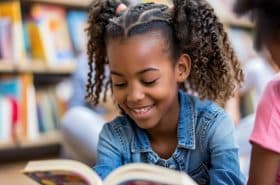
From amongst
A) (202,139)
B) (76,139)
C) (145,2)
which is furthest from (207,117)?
(76,139)

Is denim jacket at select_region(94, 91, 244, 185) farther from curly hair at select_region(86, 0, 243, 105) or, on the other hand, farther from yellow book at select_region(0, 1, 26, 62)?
yellow book at select_region(0, 1, 26, 62)

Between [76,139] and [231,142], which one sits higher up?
[231,142]

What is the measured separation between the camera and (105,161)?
102cm

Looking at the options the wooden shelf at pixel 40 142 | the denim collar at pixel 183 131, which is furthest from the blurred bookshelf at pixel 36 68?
the denim collar at pixel 183 131

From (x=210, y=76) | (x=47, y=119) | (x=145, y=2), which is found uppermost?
(x=145, y=2)

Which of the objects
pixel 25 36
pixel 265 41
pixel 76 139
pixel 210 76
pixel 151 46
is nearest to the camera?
pixel 265 41

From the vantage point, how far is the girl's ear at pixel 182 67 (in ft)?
3.34

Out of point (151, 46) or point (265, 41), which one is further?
point (151, 46)

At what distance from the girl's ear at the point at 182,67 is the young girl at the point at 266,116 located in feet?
0.58

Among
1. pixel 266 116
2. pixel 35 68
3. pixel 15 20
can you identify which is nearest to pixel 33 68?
pixel 35 68

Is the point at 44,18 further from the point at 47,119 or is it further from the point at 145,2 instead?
the point at 145,2

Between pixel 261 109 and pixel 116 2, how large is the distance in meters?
0.37

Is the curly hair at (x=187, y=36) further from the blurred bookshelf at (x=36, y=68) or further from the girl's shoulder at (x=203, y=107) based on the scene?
the blurred bookshelf at (x=36, y=68)

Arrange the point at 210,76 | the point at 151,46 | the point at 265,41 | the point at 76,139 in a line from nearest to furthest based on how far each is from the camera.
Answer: the point at 265,41 → the point at 151,46 → the point at 210,76 → the point at 76,139
